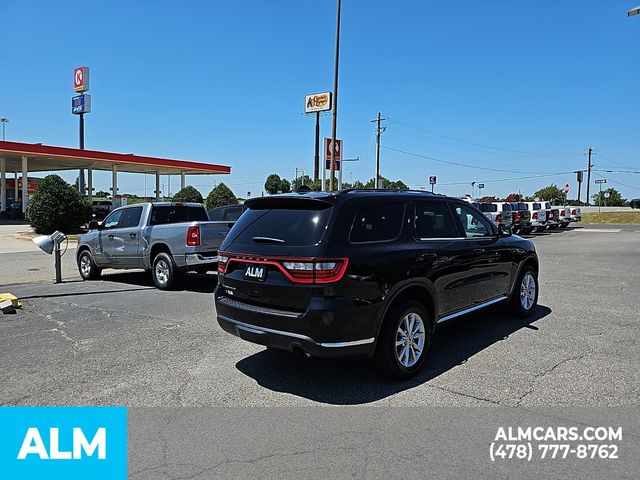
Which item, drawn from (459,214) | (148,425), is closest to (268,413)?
(148,425)

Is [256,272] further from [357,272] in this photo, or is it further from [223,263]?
[357,272]

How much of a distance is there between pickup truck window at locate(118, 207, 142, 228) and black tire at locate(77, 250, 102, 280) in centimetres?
140

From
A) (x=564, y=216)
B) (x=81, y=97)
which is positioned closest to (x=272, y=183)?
(x=81, y=97)

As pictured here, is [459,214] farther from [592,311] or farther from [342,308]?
[592,311]

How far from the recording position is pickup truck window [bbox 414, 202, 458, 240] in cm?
540

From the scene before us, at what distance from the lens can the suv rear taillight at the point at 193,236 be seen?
9875mm

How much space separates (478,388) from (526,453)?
1143mm

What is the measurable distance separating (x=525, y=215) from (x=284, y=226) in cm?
2712

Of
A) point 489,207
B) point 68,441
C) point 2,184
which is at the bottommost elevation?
point 68,441

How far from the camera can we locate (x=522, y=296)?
7332 mm

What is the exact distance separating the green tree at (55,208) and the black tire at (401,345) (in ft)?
87.8

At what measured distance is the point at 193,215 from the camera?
11.4 meters

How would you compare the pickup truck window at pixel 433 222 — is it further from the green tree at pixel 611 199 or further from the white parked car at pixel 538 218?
the green tree at pixel 611 199

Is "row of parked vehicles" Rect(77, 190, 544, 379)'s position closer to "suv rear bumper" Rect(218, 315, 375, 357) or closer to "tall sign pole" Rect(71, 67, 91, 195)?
"suv rear bumper" Rect(218, 315, 375, 357)
